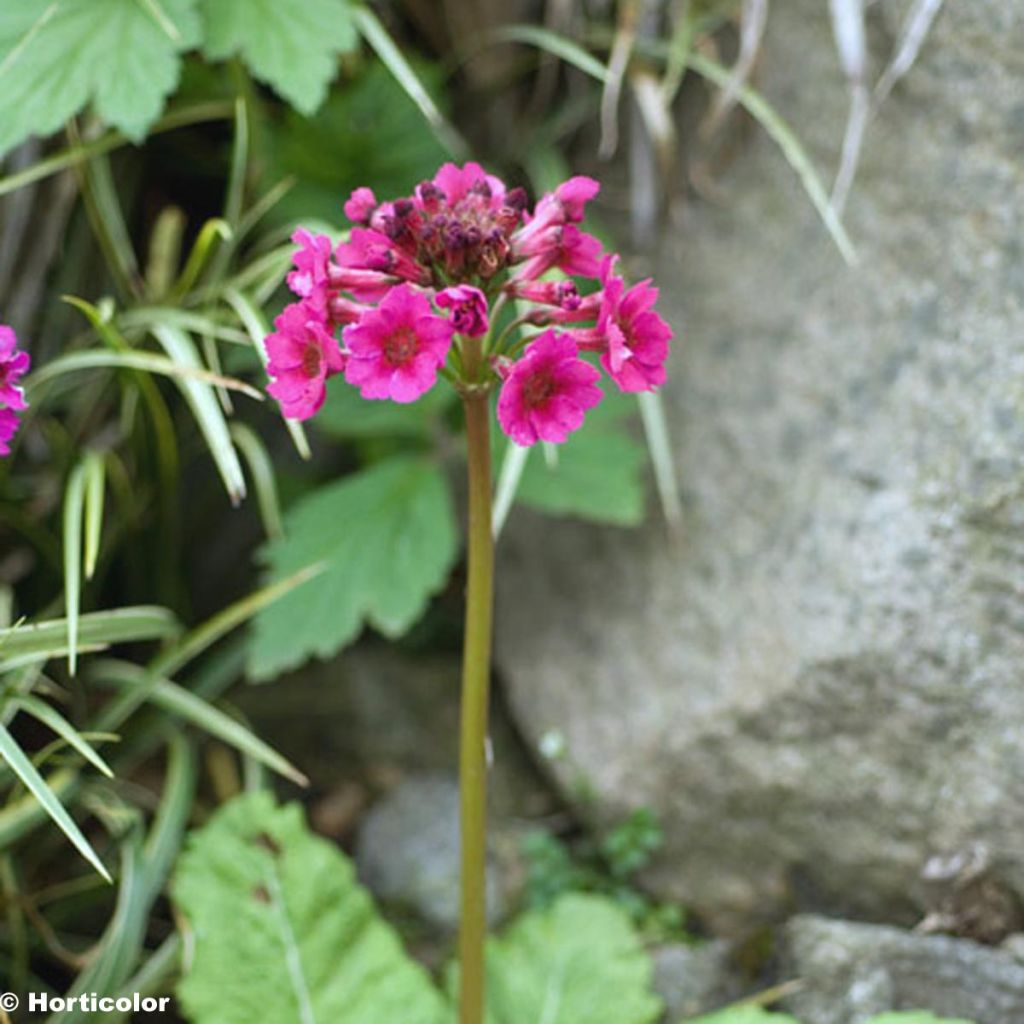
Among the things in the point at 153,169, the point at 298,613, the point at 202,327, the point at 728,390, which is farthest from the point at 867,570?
the point at 153,169

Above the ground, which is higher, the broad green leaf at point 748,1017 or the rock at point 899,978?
the broad green leaf at point 748,1017

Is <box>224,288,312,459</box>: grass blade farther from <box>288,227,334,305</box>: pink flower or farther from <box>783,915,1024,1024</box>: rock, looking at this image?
<box>783,915,1024,1024</box>: rock

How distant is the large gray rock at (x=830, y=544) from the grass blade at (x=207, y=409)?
0.86 m

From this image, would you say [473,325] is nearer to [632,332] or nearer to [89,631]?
[632,332]

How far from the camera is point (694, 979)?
2098 millimetres

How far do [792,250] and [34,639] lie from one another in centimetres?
147

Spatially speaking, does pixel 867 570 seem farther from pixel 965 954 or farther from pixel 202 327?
pixel 202 327

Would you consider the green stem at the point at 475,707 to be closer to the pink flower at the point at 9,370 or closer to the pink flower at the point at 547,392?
the pink flower at the point at 547,392

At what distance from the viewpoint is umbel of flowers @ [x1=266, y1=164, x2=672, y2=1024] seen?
1.29 meters

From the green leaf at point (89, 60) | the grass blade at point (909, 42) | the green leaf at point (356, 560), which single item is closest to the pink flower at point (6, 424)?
the green leaf at point (89, 60)

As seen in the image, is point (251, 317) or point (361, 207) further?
point (251, 317)

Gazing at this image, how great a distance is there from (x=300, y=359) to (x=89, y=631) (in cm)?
74

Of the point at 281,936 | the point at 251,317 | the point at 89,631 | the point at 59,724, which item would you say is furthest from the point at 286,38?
the point at 281,936

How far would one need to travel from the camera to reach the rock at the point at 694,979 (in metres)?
2.04
